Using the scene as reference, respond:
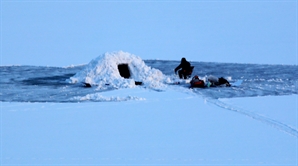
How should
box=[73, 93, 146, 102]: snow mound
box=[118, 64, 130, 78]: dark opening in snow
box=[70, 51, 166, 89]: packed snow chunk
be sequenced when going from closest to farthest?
box=[73, 93, 146, 102]: snow mound, box=[70, 51, 166, 89]: packed snow chunk, box=[118, 64, 130, 78]: dark opening in snow

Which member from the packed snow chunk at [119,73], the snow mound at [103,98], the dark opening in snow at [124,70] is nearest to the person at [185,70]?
the packed snow chunk at [119,73]

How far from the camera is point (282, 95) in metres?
9.84

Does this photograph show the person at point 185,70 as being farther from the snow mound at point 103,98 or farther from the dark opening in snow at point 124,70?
the snow mound at point 103,98

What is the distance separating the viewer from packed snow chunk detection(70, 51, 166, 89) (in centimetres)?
1136

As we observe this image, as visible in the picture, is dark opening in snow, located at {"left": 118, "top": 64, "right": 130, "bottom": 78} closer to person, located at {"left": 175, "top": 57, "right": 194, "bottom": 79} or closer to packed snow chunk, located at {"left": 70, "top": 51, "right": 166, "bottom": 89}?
packed snow chunk, located at {"left": 70, "top": 51, "right": 166, "bottom": 89}

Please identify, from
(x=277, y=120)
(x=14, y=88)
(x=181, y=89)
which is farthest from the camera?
(x=14, y=88)

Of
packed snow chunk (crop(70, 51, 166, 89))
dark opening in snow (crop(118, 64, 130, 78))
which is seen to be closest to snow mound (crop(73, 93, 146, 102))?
packed snow chunk (crop(70, 51, 166, 89))

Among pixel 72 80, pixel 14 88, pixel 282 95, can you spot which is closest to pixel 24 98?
pixel 14 88

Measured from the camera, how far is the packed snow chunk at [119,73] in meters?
11.4

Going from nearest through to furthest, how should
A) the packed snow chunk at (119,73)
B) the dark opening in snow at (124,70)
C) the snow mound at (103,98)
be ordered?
1. the snow mound at (103,98)
2. the packed snow chunk at (119,73)
3. the dark opening in snow at (124,70)

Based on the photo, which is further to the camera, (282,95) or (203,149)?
(282,95)

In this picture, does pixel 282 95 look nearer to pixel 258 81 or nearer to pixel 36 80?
pixel 258 81

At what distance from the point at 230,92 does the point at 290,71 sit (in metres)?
4.29

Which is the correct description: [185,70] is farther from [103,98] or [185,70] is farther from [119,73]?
[103,98]
